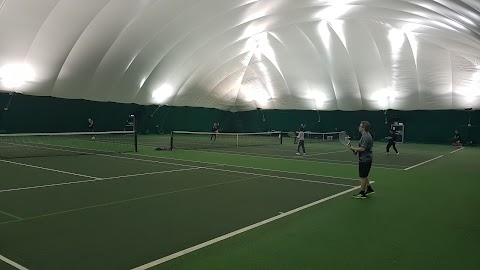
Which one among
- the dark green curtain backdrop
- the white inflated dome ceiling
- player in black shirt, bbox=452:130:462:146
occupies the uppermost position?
the white inflated dome ceiling

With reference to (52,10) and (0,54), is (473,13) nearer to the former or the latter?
(52,10)

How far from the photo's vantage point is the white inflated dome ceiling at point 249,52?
74.4 ft

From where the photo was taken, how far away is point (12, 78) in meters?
24.1

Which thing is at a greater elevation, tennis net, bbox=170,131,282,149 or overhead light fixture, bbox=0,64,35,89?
overhead light fixture, bbox=0,64,35,89

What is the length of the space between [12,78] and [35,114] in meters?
3.71

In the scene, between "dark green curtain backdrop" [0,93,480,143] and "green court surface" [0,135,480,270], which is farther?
"dark green curtain backdrop" [0,93,480,143]

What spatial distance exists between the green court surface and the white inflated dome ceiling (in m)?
11.9

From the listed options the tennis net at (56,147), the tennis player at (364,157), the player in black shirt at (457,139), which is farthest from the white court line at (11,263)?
the player in black shirt at (457,139)

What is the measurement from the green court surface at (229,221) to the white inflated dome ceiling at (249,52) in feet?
39.2

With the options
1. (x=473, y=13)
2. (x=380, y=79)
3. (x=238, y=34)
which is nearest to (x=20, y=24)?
(x=238, y=34)

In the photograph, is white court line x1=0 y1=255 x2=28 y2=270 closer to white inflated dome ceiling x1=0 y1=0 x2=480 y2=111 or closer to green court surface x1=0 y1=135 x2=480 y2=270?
green court surface x1=0 y1=135 x2=480 y2=270

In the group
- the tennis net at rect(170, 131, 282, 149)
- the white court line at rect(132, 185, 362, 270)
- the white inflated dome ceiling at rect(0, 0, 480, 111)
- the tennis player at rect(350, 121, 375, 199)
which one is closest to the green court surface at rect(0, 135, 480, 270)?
the white court line at rect(132, 185, 362, 270)

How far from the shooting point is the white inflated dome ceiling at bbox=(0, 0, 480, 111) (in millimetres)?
22688

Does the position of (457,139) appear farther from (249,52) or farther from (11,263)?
(11,263)
